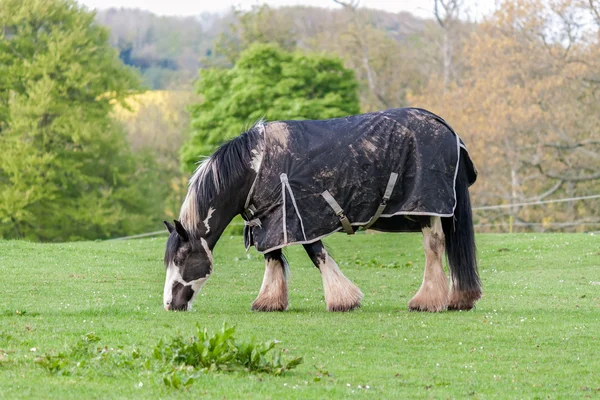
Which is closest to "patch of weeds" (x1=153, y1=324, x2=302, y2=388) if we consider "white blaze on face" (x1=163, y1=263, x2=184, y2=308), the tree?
"white blaze on face" (x1=163, y1=263, x2=184, y2=308)

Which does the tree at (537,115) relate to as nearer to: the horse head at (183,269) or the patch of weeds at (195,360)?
the horse head at (183,269)

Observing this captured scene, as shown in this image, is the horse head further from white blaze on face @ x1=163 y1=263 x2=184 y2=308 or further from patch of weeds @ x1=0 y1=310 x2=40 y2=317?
patch of weeds @ x1=0 y1=310 x2=40 y2=317

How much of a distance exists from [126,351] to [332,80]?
4646cm

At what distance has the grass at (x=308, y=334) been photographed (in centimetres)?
655

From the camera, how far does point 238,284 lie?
1427cm

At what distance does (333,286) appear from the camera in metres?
10.4

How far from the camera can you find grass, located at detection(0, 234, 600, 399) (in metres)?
6.55

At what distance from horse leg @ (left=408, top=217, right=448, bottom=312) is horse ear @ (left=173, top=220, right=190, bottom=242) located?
9.32 ft

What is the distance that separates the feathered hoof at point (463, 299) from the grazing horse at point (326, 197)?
1 centimetres

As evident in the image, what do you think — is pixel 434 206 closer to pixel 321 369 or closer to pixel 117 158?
pixel 321 369

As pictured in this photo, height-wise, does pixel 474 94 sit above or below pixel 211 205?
above

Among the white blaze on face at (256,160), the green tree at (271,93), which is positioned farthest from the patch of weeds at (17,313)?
the green tree at (271,93)

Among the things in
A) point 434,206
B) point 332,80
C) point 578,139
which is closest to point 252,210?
point 434,206

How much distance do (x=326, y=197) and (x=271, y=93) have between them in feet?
138
